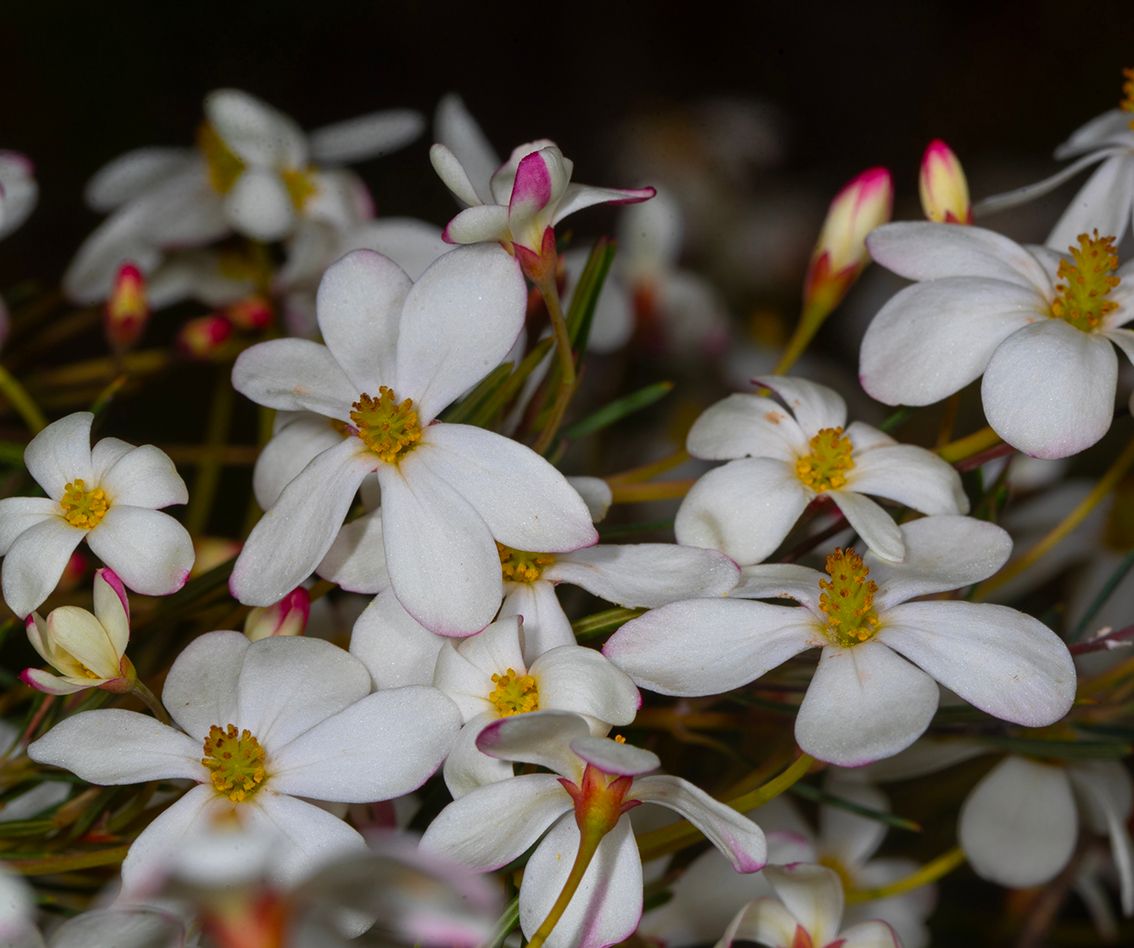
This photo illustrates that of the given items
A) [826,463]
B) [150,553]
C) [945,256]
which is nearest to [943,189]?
[945,256]

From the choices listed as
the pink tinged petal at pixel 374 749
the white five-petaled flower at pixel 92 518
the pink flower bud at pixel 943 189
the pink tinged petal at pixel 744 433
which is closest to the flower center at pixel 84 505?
the white five-petaled flower at pixel 92 518

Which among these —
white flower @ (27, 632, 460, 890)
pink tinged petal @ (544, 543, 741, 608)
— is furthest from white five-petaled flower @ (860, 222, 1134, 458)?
white flower @ (27, 632, 460, 890)

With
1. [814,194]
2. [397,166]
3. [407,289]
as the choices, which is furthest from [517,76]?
[407,289]

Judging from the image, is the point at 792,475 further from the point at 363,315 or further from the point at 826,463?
the point at 363,315

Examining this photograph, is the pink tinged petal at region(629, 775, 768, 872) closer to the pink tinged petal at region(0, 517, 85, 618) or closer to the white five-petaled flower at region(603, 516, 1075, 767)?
the white five-petaled flower at region(603, 516, 1075, 767)

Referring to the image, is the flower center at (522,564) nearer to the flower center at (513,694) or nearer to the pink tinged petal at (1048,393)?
the flower center at (513,694)

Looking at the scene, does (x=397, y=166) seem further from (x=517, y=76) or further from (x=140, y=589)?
(x=140, y=589)
